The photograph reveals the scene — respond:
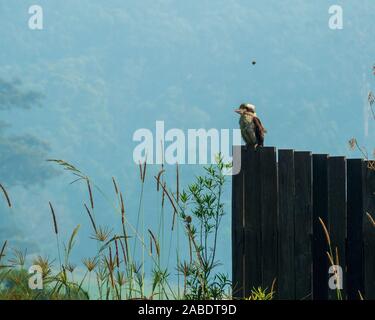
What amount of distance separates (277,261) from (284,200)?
67 cm

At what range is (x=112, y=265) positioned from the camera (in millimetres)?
3812

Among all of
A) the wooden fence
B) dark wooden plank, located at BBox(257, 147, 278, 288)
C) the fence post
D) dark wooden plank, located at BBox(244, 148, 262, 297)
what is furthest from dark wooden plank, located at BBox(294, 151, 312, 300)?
the fence post

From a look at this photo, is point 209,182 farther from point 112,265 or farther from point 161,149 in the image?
point 112,265

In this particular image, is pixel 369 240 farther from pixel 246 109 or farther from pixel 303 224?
pixel 246 109

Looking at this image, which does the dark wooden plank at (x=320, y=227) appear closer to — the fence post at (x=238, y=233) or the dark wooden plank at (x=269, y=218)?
the dark wooden plank at (x=269, y=218)

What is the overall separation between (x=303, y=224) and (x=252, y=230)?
0.56m

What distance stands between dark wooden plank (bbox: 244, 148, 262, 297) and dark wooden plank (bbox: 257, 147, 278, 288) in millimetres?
49

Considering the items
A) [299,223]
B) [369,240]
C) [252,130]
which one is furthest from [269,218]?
[252,130]

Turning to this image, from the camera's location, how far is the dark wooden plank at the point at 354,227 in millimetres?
7270

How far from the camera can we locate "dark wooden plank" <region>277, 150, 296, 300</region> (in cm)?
718

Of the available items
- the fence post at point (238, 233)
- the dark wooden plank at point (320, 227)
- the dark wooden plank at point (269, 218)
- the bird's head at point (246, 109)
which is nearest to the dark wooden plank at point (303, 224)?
the dark wooden plank at point (320, 227)

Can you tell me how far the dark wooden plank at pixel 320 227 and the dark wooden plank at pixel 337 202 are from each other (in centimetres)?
6
